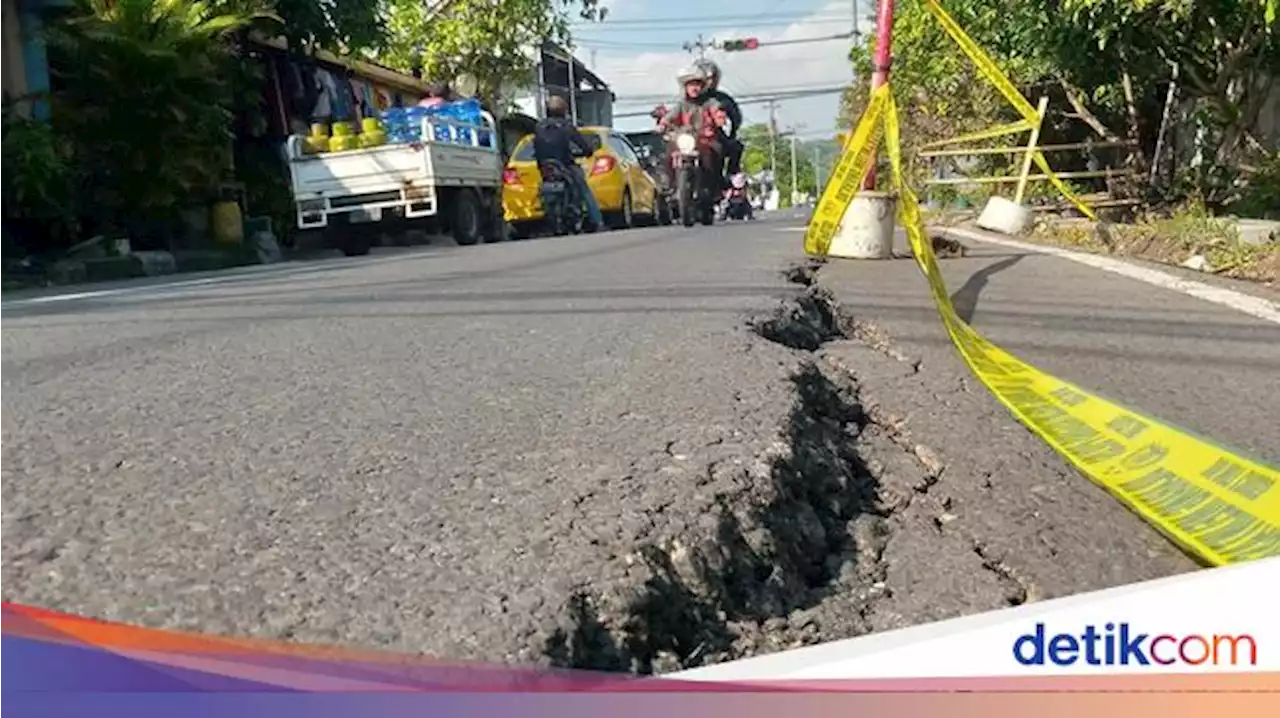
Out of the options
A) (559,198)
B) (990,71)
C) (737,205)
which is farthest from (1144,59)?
(737,205)

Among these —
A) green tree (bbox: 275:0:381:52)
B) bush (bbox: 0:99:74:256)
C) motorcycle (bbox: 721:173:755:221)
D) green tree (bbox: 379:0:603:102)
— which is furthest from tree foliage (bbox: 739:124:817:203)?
bush (bbox: 0:99:74:256)

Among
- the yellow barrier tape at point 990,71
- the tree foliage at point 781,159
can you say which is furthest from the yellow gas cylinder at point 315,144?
the tree foliage at point 781,159

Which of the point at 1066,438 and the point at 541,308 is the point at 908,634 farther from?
the point at 541,308

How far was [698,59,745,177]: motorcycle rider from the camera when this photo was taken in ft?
46.5

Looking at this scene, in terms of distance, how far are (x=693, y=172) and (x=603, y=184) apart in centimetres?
424

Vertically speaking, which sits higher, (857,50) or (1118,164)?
(857,50)

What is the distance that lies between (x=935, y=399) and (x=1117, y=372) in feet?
2.61

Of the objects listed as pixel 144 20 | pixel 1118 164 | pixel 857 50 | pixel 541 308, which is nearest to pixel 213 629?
pixel 541 308

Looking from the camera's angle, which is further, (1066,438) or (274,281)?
(274,281)

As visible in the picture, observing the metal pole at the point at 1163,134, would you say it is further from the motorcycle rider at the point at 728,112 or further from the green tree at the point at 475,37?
the green tree at the point at 475,37

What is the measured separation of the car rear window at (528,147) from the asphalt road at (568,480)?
43.4ft

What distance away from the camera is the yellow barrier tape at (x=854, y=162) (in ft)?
23.8

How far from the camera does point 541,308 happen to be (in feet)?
17.2

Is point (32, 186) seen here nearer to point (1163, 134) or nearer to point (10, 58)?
point (10, 58)
